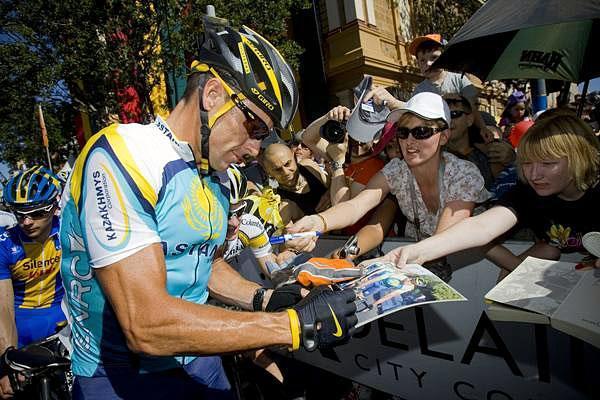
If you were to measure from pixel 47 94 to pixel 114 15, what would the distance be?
7.54 feet

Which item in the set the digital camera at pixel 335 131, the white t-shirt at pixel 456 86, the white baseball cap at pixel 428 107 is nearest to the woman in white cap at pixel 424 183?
the white baseball cap at pixel 428 107

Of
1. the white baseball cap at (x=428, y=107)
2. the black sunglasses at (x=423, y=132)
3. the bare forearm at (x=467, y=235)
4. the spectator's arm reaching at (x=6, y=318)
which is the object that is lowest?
the spectator's arm reaching at (x=6, y=318)

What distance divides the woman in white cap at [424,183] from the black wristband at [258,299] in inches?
23.7

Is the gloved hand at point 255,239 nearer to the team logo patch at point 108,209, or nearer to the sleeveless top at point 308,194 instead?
the sleeveless top at point 308,194

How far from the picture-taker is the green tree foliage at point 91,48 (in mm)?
7172

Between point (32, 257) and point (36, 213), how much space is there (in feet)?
1.32

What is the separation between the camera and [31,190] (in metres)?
3.52

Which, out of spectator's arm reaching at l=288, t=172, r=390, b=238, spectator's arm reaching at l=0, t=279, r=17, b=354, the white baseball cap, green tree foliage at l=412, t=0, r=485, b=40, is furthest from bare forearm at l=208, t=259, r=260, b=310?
green tree foliage at l=412, t=0, r=485, b=40

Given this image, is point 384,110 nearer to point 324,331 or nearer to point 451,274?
point 451,274

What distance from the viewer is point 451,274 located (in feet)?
8.24

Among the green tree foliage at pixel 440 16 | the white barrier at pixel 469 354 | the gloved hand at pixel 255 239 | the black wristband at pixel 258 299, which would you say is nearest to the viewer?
the white barrier at pixel 469 354

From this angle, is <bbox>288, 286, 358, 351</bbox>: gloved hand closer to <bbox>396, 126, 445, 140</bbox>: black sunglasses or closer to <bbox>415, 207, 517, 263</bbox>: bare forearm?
<bbox>415, 207, 517, 263</bbox>: bare forearm

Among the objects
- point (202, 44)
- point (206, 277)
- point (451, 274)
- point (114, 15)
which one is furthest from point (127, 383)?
point (114, 15)

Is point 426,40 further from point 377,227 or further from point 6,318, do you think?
point 6,318
